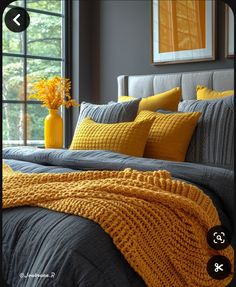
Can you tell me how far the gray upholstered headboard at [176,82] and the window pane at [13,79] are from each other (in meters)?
0.77

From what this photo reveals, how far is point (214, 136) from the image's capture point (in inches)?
89.0

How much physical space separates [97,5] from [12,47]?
0.80 m

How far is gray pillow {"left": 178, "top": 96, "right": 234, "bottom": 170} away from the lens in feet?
7.23

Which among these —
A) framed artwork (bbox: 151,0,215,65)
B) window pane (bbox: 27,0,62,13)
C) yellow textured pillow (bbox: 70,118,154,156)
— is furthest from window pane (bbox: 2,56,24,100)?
yellow textured pillow (bbox: 70,118,154,156)

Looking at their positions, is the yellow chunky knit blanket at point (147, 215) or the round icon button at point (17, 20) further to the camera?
the yellow chunky knit blanket at point (147, 215)

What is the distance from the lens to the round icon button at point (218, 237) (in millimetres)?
478

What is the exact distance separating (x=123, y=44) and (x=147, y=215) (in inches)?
106

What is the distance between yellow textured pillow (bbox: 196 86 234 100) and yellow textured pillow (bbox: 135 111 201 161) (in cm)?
36

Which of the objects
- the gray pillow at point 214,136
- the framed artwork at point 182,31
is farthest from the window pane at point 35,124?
the gray pillow at point 214,136

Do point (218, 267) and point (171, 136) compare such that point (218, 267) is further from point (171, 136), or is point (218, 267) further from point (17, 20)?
point (171, 136)

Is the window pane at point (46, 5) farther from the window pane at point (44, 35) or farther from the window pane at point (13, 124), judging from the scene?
the window pane at point (13, 124)

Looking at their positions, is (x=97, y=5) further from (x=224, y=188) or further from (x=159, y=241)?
(x=159, y=241)

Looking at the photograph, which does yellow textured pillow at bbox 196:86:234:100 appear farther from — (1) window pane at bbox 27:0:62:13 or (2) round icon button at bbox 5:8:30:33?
(2) round icon button at bbox 5:8:30:33

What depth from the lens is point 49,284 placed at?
3.49 ft
